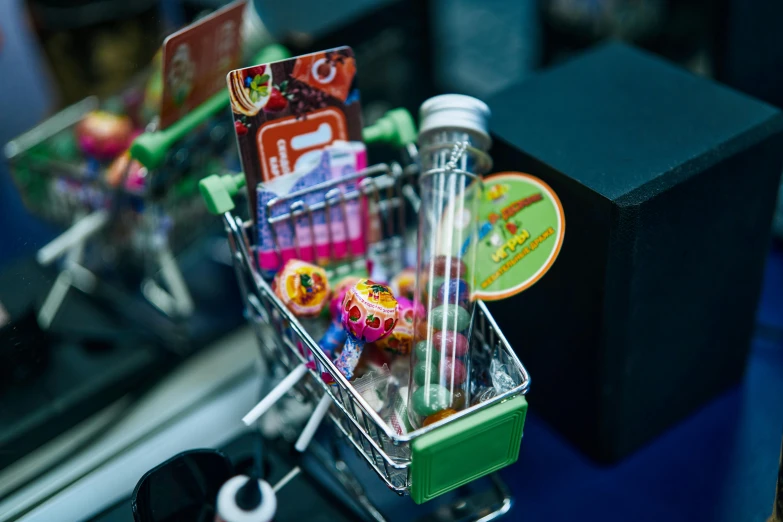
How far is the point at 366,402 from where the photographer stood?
710 mm

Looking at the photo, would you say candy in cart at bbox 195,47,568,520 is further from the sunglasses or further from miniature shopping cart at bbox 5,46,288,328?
miniature shopping cart at bbox 5,46,288,328

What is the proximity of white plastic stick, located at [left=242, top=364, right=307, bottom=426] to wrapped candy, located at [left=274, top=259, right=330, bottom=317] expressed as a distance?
61 mm

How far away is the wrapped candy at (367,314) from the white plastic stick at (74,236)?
0.62 meters

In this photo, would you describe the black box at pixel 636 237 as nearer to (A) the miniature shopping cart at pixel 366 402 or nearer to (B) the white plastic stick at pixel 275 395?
(A) the miniature shopping cart at pixel 366 402

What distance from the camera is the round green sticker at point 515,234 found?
80 cm

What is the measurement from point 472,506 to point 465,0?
1.50 metres

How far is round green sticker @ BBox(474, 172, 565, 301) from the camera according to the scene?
80 cm

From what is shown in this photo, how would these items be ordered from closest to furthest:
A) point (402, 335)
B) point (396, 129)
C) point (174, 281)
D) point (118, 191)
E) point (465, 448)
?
point (465, 448)
point (402, 335)
point (396, 129)
point (118, 191)
point (174, 281)

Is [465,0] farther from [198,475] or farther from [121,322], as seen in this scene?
[198,475]

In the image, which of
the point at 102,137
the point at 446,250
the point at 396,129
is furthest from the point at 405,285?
the point at 102,137

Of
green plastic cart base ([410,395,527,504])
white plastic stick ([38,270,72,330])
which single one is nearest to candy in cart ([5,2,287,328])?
white plastic stick ([38,270,72,330])

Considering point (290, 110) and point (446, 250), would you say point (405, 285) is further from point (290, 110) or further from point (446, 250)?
point (290, 110)

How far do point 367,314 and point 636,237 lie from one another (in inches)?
10.8

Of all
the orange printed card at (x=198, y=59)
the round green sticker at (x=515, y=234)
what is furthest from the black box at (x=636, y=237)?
the orange printed card at (x=198, y=59)
